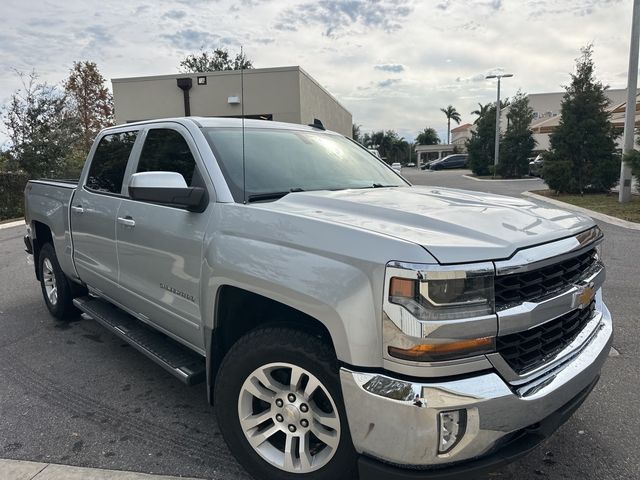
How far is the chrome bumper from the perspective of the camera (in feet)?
6.25

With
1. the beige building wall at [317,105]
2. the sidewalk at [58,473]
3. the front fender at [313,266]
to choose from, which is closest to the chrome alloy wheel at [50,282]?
the sidewalk at [58,473]

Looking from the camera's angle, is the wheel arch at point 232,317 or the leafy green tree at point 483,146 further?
the leafy green tree at point 483,146

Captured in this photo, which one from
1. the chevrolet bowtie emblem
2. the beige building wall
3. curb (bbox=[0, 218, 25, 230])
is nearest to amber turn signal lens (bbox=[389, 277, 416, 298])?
the chevrolet bowtie emblem

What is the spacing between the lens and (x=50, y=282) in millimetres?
5605

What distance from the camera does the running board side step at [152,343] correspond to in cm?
305

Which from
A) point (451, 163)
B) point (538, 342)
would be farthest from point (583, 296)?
point (451, 163)

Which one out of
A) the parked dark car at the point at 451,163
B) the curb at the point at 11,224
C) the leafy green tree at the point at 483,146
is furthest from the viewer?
the parked dark car at the point at 451,163

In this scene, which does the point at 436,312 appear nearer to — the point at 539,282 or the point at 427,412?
the point at 427,412

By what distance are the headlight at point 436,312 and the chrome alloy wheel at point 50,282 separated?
4.58 metres

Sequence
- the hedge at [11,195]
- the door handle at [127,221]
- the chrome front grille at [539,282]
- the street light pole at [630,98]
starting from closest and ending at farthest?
the chrome front grille at [539,282]
the door handle at [127,221]
the street light pole at [630,98]
the hedge at [11,195]

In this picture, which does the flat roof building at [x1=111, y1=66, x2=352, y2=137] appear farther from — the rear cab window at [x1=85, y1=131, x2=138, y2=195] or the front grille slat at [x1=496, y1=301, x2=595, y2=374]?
the front grille slat at [x1=496, y1=301, x2=595, y2=374]

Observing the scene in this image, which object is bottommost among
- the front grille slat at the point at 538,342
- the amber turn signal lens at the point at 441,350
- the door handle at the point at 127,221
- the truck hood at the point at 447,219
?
the front grille slat at the point at 538,342

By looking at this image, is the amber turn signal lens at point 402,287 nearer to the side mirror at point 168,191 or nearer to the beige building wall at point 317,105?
the side mirror at point 168,191

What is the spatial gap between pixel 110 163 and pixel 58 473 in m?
2.48
